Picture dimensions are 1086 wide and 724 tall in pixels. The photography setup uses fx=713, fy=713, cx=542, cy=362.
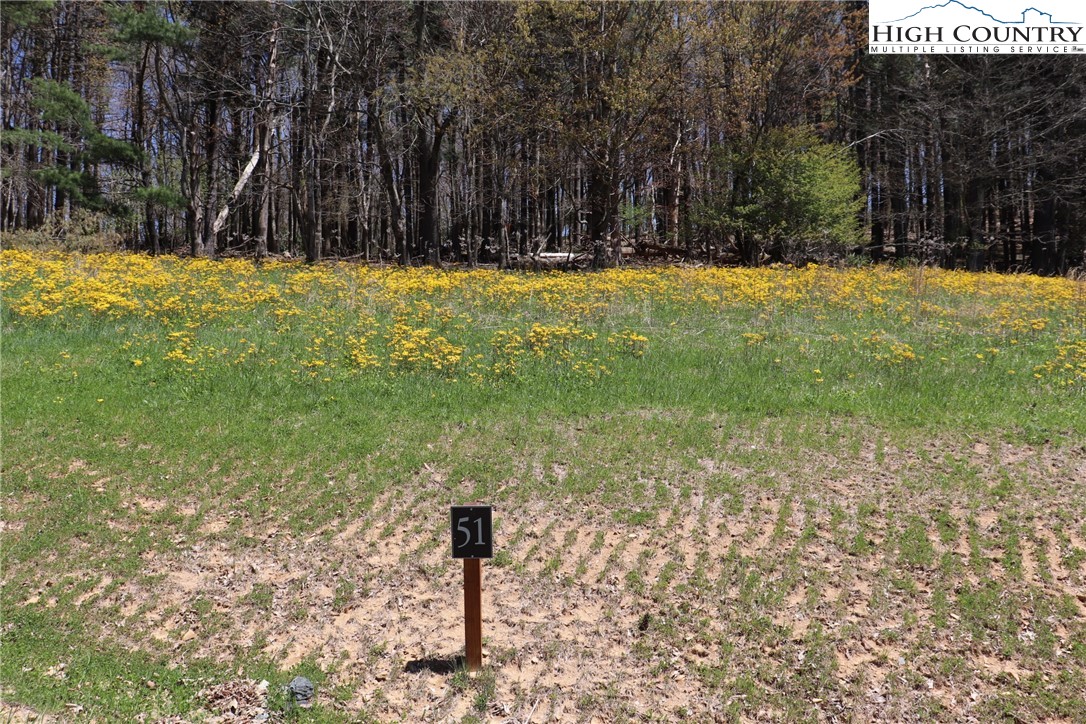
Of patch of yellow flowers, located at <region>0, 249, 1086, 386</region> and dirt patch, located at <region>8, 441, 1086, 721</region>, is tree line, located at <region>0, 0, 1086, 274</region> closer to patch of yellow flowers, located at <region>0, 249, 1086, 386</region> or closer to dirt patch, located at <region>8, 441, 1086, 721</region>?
patch of yellow flowers, located at <region>0, 249, 1086, 386</region>

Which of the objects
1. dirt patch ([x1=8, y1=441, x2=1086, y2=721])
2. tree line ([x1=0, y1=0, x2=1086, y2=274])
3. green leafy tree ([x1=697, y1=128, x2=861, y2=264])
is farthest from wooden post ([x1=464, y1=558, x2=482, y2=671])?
green leafy tree ([x1=697, y1=128, x2=861, y2=264])

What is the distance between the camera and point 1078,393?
29.0 ft

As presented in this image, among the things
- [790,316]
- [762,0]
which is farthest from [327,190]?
[790,316]

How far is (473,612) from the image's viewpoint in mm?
4625

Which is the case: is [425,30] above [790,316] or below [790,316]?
above

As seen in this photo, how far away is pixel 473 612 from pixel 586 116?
20.5 metres

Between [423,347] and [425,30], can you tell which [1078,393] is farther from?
[425,30]

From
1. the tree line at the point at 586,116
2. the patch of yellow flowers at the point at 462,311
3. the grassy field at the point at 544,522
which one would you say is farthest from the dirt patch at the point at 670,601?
the tree line at the point at 586,116

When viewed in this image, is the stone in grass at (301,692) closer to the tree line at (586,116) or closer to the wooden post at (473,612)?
the wooden post at (473,612)

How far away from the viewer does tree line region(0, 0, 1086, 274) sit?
21.7 metres

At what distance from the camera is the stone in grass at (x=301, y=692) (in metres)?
4.46

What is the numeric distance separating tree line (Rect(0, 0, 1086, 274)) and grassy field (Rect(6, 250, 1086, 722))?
42.1 ft

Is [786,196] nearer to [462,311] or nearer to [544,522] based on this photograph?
[462,311]

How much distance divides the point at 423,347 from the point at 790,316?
706 centimetres
